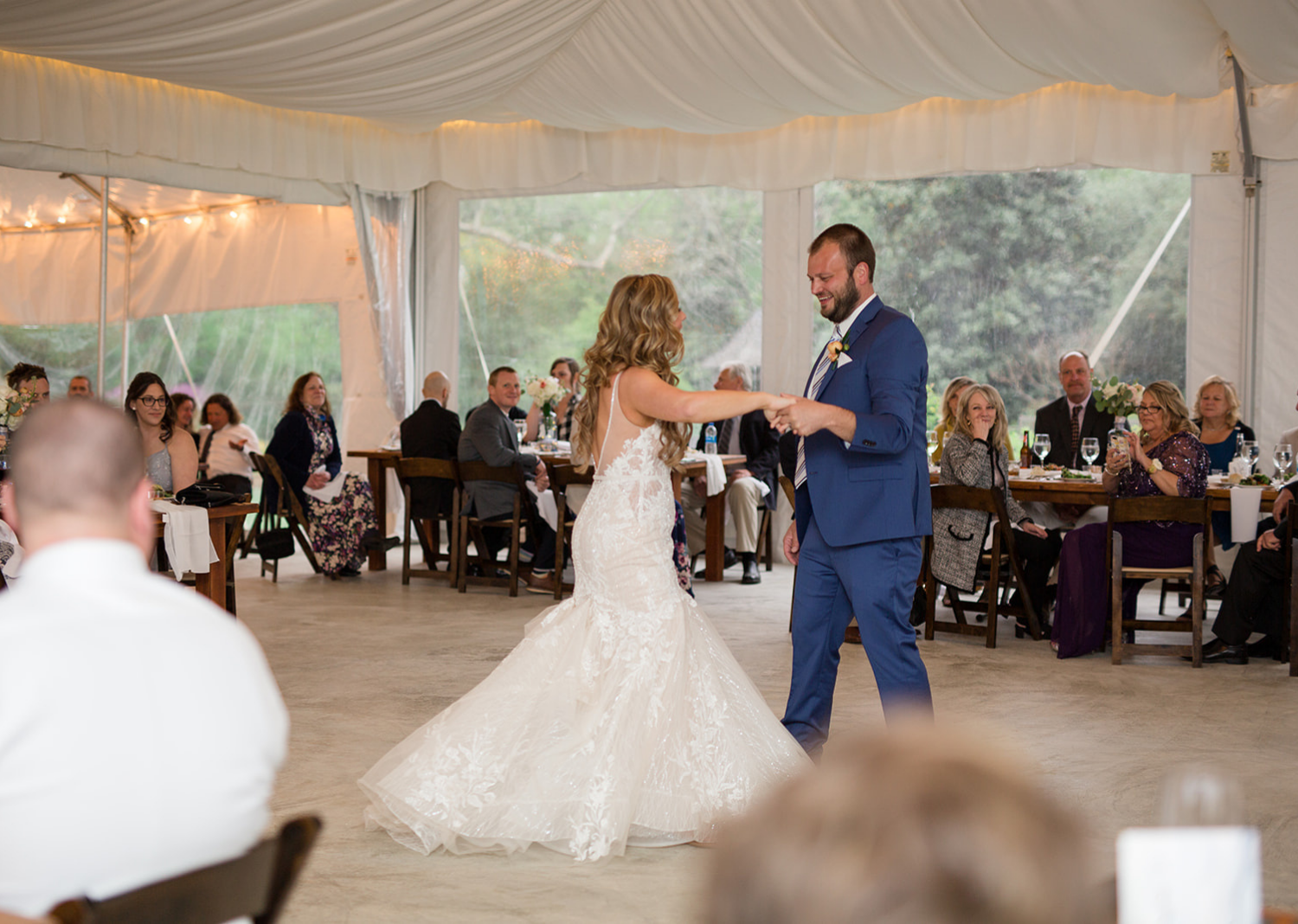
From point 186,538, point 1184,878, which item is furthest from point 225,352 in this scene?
point 1184,878

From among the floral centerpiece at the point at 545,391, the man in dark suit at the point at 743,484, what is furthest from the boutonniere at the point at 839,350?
the floral centerpiece at the point at 545,391

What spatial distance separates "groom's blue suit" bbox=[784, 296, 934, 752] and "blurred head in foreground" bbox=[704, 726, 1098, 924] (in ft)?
9.64

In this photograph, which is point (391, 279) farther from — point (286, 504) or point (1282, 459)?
point (1282, 459)

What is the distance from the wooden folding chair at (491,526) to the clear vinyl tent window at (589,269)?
2482mm

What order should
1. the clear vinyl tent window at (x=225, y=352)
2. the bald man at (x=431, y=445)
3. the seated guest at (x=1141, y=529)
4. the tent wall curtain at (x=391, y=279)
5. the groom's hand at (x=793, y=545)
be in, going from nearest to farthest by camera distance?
the groom's hand at (x=793, y=545) < the seated guest at (x=1141, y=529) < the bald man at (x=431, y=445) < the tent wall curtain at (x=391, y=279) < the clear vinyl tent window at (x=225, y=352)

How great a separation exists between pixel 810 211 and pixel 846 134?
63 cm

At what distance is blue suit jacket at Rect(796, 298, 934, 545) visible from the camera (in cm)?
376

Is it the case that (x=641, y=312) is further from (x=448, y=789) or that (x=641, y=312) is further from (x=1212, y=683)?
(x=1212, y=683)

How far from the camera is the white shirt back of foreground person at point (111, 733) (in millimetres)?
1363

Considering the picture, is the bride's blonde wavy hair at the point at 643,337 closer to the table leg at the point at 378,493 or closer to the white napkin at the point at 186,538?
the white napkin at the point at 186,538

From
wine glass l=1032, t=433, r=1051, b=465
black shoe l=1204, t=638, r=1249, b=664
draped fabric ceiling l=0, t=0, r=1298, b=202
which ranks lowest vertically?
black shoe l=1204, t=638, r=1249, b=664

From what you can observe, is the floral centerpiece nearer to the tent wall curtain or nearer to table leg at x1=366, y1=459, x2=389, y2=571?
table leg at x1=366, y1=459, x2=389, y2=571

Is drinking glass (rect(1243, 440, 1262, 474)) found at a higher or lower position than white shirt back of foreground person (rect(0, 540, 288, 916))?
higher

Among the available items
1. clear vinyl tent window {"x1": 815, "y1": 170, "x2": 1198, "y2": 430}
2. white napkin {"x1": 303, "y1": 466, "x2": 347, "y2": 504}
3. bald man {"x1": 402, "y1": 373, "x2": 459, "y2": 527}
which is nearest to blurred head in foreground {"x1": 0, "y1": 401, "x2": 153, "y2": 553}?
bald man {"x1": 402, "y1": 373, "x2": 459, "y2": 527}
